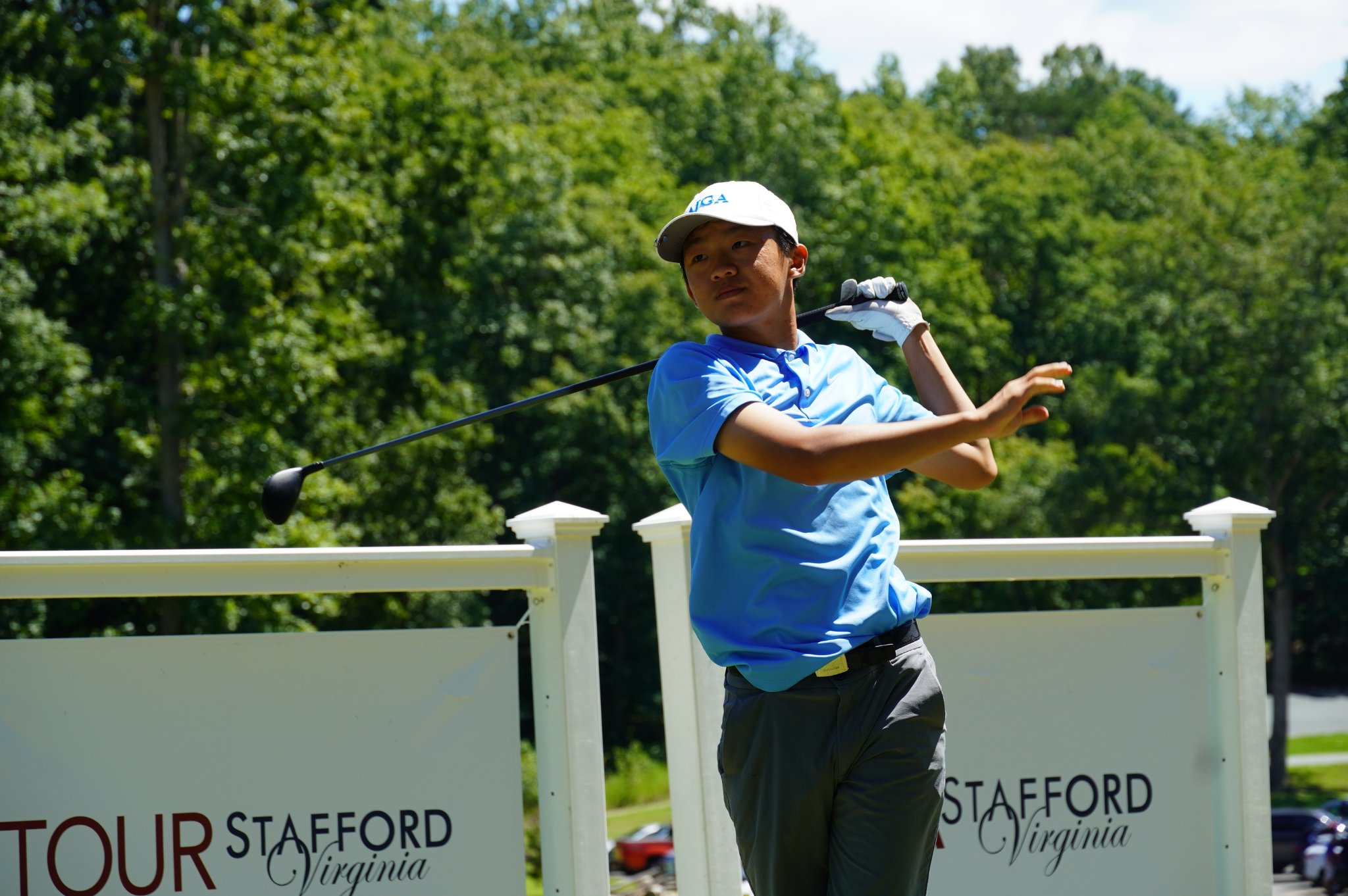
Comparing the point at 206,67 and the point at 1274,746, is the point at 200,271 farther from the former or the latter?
the point at 1274,746

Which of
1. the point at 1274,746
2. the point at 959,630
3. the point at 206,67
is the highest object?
the point at 206,67

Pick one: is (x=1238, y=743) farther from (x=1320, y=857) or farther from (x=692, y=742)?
(x=1320, y=857)

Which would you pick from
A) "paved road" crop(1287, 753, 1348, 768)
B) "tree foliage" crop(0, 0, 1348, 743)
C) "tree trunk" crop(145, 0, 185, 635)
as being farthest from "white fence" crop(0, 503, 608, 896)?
"paved road" crop(1287, 753, 1348, 768)

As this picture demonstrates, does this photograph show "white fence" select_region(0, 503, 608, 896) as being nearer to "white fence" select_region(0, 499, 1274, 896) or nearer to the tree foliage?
"white fence" select_region(0, 499, 1274, 896)

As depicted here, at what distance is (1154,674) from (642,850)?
1794 cm

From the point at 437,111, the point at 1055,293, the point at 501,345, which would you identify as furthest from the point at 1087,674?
the point at 1055,293

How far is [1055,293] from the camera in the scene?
37812 mm

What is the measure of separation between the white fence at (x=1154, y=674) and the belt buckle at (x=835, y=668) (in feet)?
4.25

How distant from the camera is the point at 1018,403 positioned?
1.96 meters

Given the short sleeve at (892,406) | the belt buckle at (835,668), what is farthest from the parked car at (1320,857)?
the belt buckle at (835,668)

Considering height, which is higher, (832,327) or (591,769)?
(832,327)

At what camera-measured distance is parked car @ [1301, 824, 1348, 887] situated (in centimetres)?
1784

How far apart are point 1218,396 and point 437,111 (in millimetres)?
16909

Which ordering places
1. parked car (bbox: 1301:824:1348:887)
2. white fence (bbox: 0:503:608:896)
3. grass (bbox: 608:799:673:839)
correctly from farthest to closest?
grass (bbox: 608:799:673:839), parked car (bbox: 1301:824:1348:887), white fence (bbox: 0:503:608:896)
